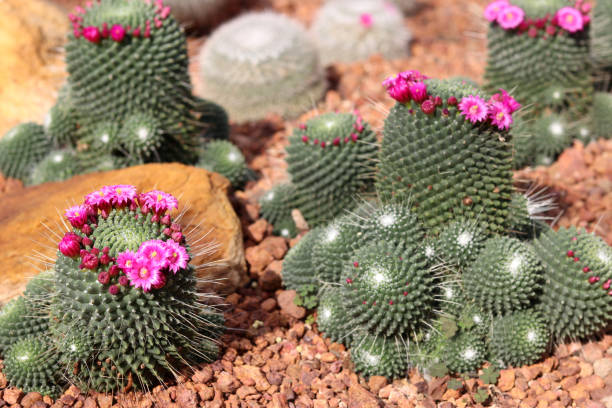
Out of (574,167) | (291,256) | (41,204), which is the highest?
(41,204)

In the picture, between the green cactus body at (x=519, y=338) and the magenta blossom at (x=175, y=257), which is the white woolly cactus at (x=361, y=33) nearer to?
the green cactus body at (x=519, y=338)

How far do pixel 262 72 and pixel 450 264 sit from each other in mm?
3932

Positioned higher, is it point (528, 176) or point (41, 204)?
point (41, 204)

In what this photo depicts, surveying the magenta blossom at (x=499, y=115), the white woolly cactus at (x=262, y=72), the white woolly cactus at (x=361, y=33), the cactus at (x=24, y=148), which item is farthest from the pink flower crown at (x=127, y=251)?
the white woolly cactus at (x=361, y=33)

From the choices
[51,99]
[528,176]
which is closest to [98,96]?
[51,99]

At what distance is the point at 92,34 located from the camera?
17.3 feet

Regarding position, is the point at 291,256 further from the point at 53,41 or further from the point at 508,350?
the point at 53,41

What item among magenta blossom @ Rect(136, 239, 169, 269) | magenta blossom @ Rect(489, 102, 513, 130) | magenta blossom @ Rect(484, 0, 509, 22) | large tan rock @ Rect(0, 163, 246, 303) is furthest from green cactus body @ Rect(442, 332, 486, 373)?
magenta blossom @ Rect(484, 0, 509, 22)

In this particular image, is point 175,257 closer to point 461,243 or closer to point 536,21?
point 461,243

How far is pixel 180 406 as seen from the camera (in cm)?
382

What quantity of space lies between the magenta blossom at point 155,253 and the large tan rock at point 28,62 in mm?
4005

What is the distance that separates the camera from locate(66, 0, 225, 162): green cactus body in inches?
211

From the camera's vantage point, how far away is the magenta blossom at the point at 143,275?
3.51 meters

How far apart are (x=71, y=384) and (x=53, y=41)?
A: 4714mm
